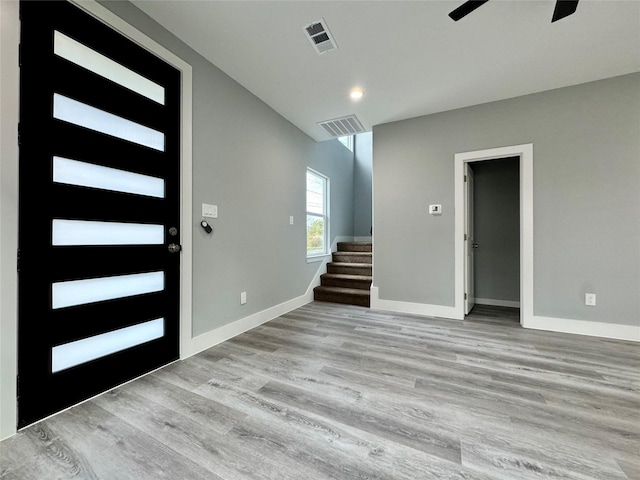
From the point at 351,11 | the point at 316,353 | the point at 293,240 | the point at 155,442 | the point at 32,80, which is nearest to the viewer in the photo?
the point at 155,442

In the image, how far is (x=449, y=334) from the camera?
2.71m

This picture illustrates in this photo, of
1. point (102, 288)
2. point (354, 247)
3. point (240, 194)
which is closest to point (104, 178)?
point (102, 288)

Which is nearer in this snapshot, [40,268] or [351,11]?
[40,268]

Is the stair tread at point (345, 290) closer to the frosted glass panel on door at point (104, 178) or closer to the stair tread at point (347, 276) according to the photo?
the stair tread at point (347, 276)

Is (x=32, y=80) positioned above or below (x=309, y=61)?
below

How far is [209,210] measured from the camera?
2.40m

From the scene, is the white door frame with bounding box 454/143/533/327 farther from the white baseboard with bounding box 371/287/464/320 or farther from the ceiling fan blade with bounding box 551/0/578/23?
the ceiling fan blade with bounding box 551/0/578/23

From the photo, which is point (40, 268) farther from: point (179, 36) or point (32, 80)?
point (179, 36)

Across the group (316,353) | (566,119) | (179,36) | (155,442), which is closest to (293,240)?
(316,353)

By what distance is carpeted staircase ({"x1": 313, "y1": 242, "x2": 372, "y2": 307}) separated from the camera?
399 centimetres

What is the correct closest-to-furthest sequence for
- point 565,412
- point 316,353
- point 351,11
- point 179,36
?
point 565,412 → point 351,11 → point 179,36 → point 316,353

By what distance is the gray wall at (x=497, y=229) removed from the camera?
12.9ft

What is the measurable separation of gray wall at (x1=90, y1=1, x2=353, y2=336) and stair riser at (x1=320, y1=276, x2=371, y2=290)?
50 centimetres

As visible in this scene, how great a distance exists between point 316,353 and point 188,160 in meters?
2.03
